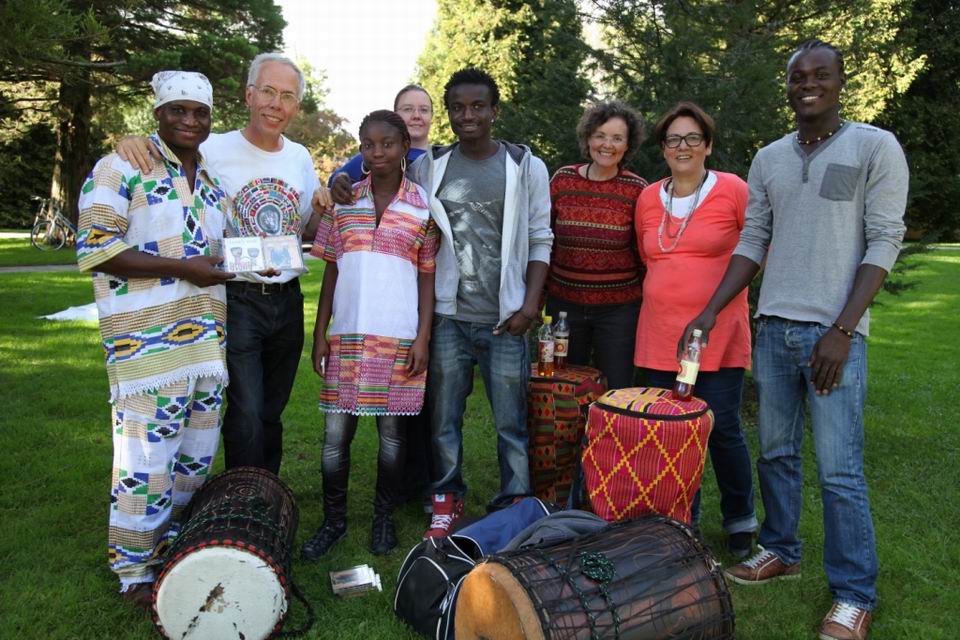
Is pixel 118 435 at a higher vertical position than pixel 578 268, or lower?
lower

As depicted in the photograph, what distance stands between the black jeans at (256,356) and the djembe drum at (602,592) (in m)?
1.58

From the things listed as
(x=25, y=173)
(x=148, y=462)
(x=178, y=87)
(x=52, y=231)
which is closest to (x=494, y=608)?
(x=148, y=462)

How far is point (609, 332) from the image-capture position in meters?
4.09

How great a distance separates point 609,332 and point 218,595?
2.30m

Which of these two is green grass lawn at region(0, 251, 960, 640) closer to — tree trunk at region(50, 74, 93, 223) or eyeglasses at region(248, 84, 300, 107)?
eyeglasses at region(248, 84, 300, 107)

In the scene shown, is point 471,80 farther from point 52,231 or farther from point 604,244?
point 52,231

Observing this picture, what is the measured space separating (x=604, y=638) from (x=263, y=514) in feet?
5.08

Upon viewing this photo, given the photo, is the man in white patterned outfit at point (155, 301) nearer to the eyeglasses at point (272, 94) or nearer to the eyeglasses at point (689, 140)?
the eyeglasses at point (272, 94)

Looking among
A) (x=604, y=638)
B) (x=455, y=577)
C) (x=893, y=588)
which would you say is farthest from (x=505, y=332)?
(x=893, y=588)

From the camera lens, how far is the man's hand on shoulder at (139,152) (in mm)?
3158

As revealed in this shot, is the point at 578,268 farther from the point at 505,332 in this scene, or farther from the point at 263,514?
the point at 263,514

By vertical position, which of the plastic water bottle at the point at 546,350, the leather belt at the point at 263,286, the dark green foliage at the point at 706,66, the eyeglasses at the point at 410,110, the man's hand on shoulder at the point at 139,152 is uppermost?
the dark green foliage at the point at 706,66

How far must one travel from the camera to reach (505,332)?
3.87m

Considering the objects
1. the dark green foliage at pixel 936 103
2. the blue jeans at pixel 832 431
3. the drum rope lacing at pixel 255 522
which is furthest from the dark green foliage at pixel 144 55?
the dark green foliage at pixel 936 103
